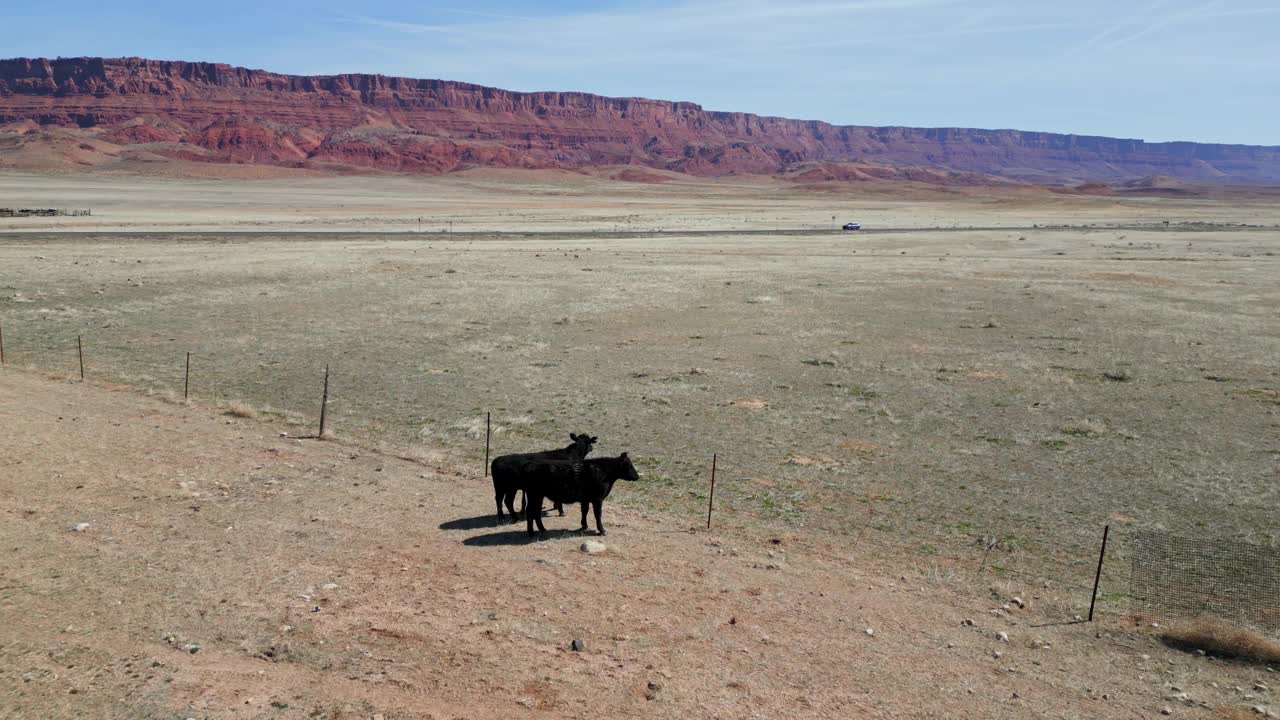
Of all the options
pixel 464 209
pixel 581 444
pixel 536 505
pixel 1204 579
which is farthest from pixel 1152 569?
pixel 464 209

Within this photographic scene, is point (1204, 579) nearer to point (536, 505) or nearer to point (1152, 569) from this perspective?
point (1152, 569)

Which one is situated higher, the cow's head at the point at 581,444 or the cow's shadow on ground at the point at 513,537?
the cow's head at the point at 581,444

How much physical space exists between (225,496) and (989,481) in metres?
13.4

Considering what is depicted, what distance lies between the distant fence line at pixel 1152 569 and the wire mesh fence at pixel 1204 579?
12mm

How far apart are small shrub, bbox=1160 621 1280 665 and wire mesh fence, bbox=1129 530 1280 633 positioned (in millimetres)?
567

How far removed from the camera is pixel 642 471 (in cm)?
1762

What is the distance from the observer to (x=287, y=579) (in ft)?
38.0

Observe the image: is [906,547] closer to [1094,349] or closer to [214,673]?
[214,673]

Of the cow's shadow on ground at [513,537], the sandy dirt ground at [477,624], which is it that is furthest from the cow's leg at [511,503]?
the sandy dirt ground at [477,624]

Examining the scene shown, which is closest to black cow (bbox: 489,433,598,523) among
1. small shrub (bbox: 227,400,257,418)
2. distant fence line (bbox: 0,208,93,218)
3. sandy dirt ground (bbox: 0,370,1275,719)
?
sandy dirt ground (bbox: 0,370,1275,719)

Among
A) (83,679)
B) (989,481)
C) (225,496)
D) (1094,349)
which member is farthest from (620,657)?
(1094,349)

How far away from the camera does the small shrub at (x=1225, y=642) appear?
34.9 feet

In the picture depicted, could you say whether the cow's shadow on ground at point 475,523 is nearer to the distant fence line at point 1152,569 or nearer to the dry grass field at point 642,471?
the dry grass field at point 642,471

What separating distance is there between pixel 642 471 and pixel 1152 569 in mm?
8410
